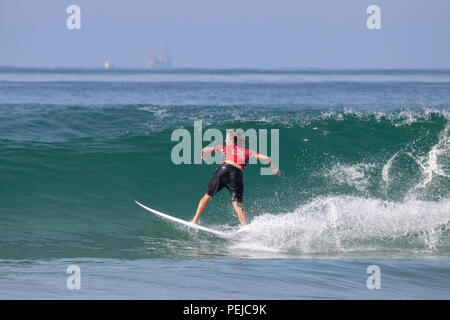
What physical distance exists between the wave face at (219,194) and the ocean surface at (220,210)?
0.12 feet

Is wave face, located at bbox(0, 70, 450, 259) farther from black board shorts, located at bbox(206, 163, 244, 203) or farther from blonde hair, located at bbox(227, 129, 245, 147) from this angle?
blonde hair, located at bbox(227, 129, 245, 147)

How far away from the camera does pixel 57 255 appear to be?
29.0ft

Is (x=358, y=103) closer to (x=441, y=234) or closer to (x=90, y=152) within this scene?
(x=90, y=152)

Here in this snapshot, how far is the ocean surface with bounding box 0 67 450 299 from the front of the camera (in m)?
7.21

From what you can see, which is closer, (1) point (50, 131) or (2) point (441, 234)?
(2) point (441, 234)

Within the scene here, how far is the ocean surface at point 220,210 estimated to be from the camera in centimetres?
721

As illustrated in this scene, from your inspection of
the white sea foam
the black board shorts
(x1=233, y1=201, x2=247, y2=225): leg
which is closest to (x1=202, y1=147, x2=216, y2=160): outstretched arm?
the black board shorts

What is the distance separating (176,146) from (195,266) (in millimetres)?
8021

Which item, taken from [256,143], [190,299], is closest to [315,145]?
[256,143]

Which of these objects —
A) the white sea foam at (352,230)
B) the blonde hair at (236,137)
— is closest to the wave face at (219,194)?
the white sea foam at (352,230)

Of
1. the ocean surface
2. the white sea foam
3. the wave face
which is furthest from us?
the wave face

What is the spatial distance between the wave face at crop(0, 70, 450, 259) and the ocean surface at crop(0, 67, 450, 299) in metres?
0.04

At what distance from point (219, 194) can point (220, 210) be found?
837 mm

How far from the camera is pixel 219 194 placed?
12.9m
